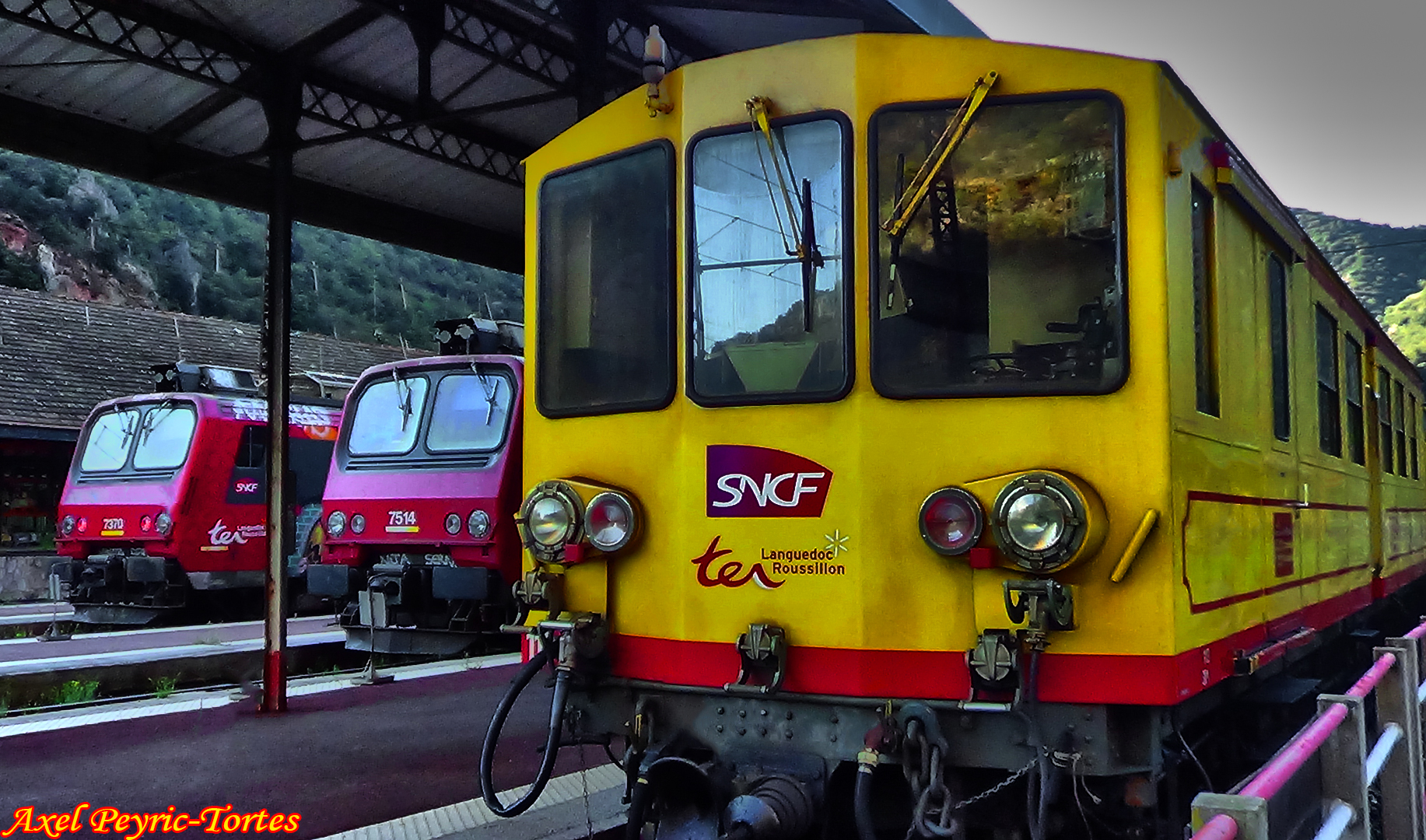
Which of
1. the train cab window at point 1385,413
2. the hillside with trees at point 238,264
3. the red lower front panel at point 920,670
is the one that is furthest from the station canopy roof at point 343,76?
the hillside with trees at point 238,264

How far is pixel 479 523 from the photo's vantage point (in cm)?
905

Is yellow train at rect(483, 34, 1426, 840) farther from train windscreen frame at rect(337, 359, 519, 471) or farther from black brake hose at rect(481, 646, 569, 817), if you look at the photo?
train windscreen frame at rect(337, 359, 519, 471)

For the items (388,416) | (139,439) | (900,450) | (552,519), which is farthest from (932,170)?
(139,439)

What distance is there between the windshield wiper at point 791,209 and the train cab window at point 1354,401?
4.48 metres

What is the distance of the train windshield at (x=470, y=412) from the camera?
9555 millimetres

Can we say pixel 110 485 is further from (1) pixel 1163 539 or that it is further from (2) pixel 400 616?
(1) pixel 1163 539

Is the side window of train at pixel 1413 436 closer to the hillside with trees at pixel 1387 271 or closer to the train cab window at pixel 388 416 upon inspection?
the train cab window at pixel 388 416

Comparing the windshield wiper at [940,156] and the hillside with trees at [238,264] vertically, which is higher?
the hillside with trees at [238,264]

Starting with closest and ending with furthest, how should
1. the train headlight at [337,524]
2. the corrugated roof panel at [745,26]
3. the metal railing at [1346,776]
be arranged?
1. the metal railing at [1346,776]
2. the corrugated roof panel at [745,26]
3. the train headlight at [337,524]

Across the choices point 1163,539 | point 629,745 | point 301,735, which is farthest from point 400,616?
point 1163,539

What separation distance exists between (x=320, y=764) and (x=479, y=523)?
272 cm

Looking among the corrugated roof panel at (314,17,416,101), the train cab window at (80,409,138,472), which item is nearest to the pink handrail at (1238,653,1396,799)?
the corrugated roof panel at (314,17,416,101)

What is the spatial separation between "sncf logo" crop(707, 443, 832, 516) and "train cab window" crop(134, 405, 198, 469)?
35.2 ft

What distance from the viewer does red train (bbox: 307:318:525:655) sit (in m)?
9.07
